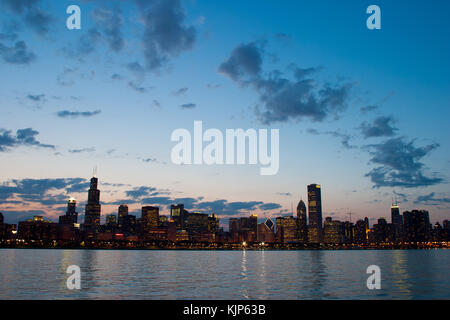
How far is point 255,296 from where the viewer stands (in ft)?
144
